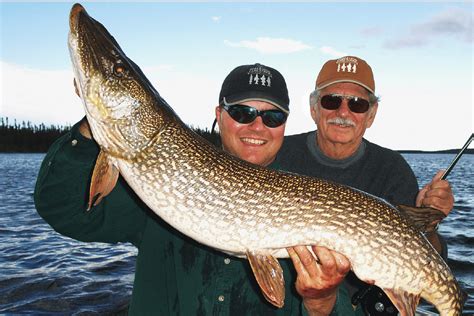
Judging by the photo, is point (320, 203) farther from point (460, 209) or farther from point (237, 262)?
point (460, 209)

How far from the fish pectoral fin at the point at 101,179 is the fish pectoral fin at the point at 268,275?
0.88 m

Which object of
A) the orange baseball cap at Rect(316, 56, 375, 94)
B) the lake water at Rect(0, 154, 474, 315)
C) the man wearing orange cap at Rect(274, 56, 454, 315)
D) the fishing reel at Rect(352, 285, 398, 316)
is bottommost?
the lake water at Rect(0, 154, 474, 315)

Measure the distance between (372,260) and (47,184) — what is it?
1.91 meters

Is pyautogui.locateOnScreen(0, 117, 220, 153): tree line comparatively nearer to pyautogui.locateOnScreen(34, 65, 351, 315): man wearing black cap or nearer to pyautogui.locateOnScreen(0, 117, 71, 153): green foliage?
pyautogui.locateOnScreen(0, 117, 71, 153): green foliage

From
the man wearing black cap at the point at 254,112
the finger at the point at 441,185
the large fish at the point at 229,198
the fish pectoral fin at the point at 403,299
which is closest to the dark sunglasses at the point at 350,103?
the finger at the point at 441,185

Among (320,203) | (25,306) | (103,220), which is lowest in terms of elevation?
(25,306)

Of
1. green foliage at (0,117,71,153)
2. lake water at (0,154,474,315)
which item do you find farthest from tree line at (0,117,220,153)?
lake water at (0,154,474,315)

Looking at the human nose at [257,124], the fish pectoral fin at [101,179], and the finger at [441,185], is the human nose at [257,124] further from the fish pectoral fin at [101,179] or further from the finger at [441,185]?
the finger at [441,185]

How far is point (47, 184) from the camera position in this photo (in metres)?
2.63

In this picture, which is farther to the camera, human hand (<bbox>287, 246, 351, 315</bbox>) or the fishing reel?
the fishing reel

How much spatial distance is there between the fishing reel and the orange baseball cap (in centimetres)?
203

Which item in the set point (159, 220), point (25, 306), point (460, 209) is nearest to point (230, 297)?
point (159, 220)

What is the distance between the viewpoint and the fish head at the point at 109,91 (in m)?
2.66

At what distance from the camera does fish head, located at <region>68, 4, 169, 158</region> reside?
2.66 meters
